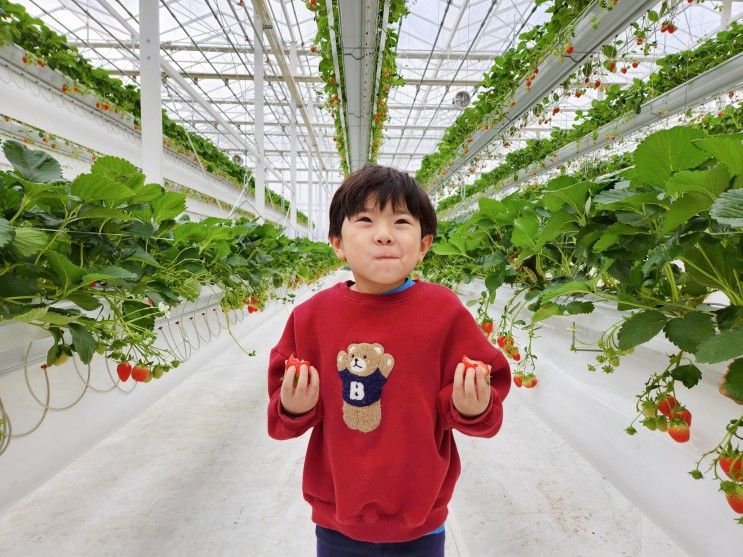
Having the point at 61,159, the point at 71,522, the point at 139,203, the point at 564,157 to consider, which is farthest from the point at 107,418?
the point at 564,157

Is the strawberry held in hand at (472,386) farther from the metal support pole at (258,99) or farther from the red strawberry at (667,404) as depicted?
the metal support pole at (258,99)

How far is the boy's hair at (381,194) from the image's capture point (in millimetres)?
816

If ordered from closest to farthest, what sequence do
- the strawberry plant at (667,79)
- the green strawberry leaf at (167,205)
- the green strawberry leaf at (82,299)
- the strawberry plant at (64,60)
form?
the green strawberry leaf at (82,299), the green strawberry leaf at (167,205), the strawberry plant at (64,60), the strawberry plant at (667,79)

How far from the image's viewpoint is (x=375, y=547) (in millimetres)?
859

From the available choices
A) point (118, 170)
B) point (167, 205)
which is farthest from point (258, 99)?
point (118, 170)

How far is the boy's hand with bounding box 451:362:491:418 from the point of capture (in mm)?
697

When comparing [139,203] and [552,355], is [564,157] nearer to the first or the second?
[552,355]

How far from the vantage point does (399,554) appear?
859mm

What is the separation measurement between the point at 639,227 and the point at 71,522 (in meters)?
2.02

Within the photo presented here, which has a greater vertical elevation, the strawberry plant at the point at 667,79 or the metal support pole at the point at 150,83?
the strawberry plant at the point at 667,79

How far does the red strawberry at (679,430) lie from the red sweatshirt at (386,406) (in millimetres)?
491

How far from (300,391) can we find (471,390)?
0.28m

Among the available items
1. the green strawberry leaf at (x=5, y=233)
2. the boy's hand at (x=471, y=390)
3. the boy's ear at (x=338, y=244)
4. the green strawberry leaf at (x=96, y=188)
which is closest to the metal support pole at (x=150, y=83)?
the green strawberry leaf at (x=96, y=188)

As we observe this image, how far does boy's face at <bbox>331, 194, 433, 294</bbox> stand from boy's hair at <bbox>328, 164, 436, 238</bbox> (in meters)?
0.01
